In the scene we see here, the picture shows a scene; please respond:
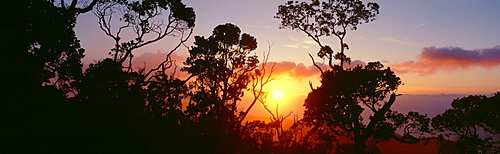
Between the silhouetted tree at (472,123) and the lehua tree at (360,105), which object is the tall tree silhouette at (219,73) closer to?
the lehua tree at (360,105)

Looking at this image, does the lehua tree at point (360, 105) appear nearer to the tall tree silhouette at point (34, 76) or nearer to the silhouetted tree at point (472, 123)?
the silhouetted tree at point (472, 123)

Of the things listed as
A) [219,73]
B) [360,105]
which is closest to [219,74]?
[219,73]

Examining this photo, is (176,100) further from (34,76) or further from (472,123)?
(472,123)

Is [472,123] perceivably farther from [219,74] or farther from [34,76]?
[34,76]

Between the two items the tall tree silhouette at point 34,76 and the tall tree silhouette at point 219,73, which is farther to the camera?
the tall tree silhouette at point 219,73

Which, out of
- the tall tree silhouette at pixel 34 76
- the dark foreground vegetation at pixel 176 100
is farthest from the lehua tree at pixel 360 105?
the tall tree silhouette at pixel 34 76

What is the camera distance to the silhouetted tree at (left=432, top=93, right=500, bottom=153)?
24.2 metres

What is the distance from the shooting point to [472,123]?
2523 cm

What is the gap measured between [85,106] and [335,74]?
18290 millimetres

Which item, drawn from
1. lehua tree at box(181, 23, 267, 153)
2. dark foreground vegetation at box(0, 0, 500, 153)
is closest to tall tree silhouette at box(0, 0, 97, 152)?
dark foreground vegetation at box(0, 0, 500, 153)

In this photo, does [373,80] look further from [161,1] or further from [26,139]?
[26,139]

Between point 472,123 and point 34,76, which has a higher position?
point 34,76

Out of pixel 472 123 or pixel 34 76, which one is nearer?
pixel 34 76

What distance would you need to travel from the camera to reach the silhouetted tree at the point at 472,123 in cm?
2423
